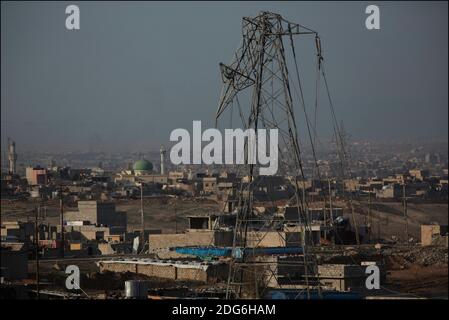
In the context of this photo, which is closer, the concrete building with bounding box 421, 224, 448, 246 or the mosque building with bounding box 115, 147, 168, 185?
the concrete building with bounding box 421, 224, 448, 246

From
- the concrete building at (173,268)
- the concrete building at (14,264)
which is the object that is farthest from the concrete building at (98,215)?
the concrete building at (14,264)

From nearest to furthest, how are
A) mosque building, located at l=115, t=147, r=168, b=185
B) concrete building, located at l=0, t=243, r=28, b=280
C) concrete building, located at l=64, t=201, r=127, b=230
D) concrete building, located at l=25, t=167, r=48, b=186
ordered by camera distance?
concrete building, located at l=0, t=243, r=28, b=280 < concrete building, located at l=64, t=201, r=127, b=230 < concrete building, located at l=25, t=167, r=48, b=186 < mosque building, located at l=115, t=147, r=168, b=185

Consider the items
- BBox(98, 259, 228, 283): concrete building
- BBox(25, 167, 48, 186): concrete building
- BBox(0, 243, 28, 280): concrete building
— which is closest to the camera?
BBox(98, 259, 228, 283): concrete building

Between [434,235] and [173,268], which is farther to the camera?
[434,235]

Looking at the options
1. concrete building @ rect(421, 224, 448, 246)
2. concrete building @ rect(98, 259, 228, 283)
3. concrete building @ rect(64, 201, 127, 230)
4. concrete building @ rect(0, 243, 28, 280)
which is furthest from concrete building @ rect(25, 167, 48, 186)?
concrete building @ rect(0, 243, 28, 280)

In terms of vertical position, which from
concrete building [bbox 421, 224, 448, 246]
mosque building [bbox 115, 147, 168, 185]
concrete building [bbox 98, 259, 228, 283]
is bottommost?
concrete building [bbox 421, 224, 448, 246]

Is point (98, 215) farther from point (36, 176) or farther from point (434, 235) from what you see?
point (36, 176)

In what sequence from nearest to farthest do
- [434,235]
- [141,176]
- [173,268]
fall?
[173,268] < [434,235] < [141,176]

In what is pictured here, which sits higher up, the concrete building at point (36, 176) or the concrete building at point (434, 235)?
the concrete building at point (36, 176)

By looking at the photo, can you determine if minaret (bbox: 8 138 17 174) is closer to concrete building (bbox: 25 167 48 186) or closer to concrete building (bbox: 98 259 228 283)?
concrete building (bbox: 25 167 48 186)

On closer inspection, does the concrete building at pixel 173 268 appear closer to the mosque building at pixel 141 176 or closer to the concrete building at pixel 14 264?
the concrete building at pixel 14 264

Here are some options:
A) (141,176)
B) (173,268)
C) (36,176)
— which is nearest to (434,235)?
(173,268)
